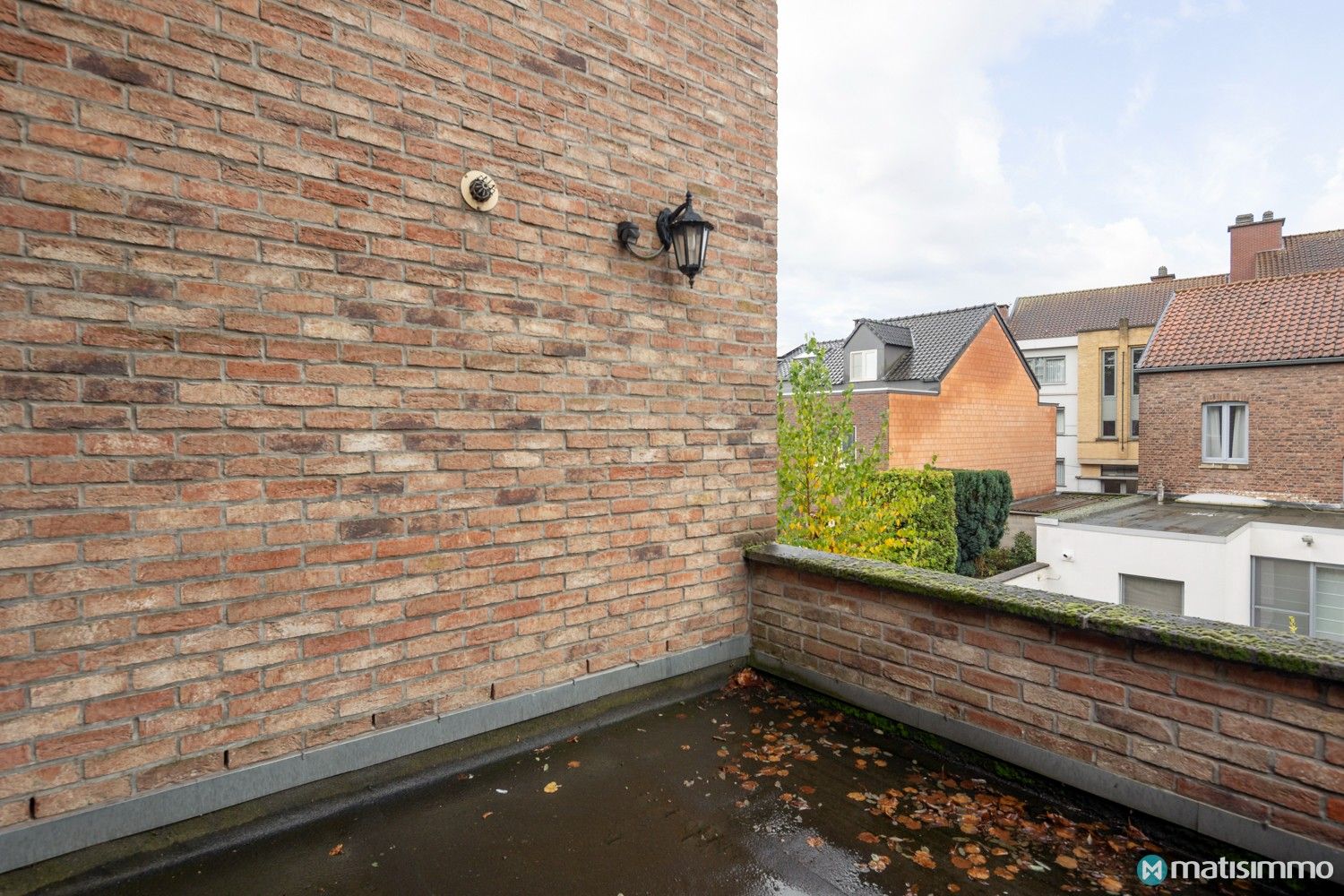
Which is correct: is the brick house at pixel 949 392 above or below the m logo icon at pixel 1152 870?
above

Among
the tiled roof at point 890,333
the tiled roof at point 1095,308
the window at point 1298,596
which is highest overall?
the tiled roof at point 1095,308

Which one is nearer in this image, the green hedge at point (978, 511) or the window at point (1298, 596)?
the window at point (1298, 596)

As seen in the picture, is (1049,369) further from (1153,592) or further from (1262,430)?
(1153,592)

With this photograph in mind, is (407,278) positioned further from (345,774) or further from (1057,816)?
(1057,816)

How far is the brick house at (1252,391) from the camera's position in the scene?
14438 millimetres

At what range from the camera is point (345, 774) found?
2.23 metres

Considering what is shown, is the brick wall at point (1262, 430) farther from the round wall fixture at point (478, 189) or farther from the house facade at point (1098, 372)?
the round wall fixture at point (478, 189)

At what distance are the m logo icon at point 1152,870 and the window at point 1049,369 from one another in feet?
94.8

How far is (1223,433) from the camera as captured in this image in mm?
15867

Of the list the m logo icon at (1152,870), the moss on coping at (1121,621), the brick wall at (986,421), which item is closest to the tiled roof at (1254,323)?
the brick wall at (986,421)

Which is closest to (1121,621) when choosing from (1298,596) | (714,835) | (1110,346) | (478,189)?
(714,835)

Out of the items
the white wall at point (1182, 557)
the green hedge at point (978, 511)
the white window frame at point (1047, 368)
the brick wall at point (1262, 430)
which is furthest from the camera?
the white window frame at point (1047, 368)

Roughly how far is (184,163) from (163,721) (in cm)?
177

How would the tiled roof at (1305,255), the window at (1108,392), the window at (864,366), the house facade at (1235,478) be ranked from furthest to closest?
the window at (1108,392) → the tiled roof at (1305,255) → the window at (864,366) → the house facade at (1235,478)
